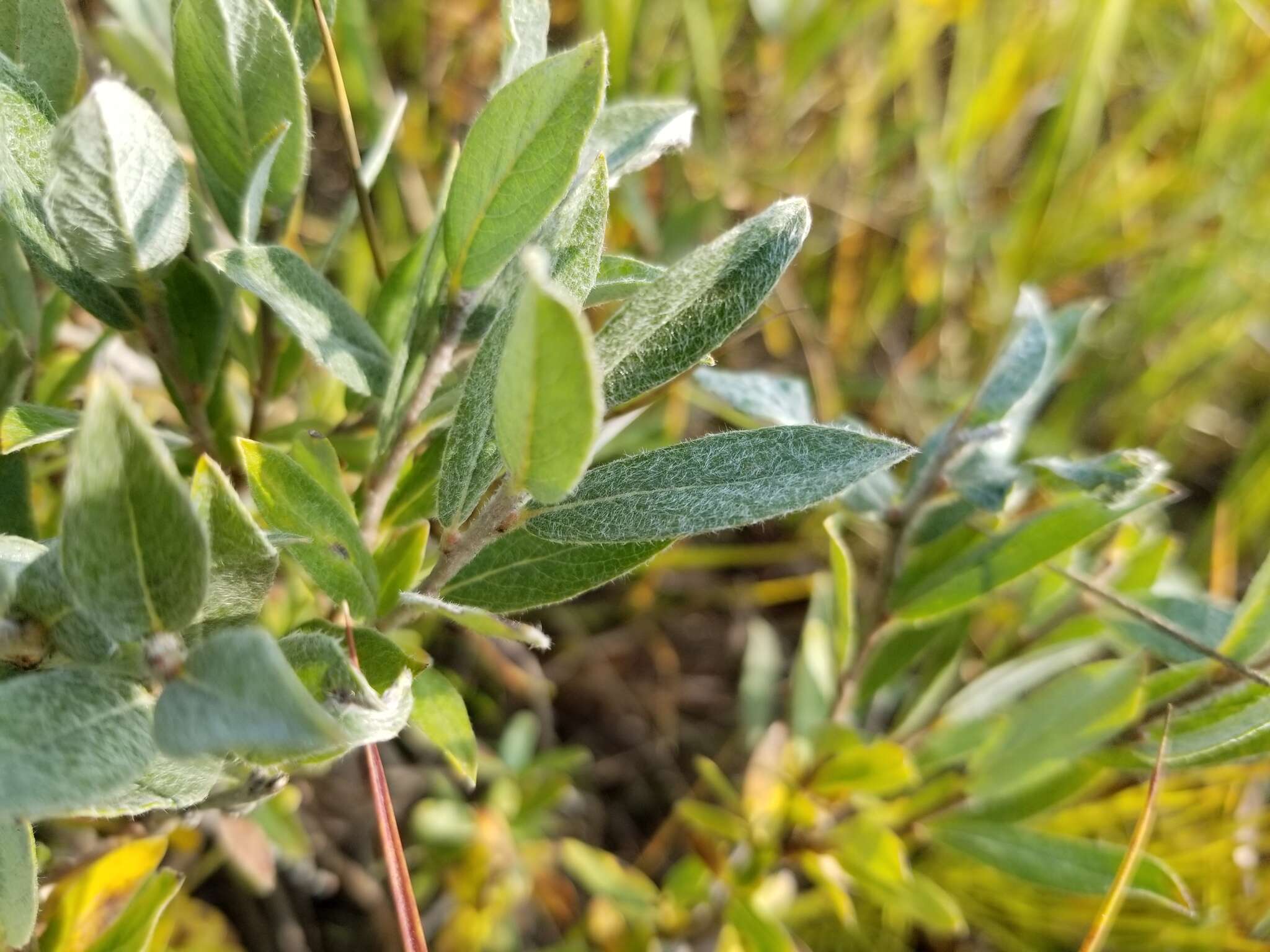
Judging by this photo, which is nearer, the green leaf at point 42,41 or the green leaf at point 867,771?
the green leaf at point 42,41

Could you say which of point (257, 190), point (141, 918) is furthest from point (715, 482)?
point (141, 918)

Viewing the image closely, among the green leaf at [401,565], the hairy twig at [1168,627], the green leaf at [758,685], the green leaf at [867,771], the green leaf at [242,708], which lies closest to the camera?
the green leaf at [242,708]

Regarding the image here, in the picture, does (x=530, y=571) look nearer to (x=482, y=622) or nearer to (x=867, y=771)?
(x=482, y=622)

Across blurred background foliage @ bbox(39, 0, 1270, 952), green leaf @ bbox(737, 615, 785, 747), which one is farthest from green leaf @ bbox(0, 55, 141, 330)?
green leaf @ bbox(737, 615, 785, 747)

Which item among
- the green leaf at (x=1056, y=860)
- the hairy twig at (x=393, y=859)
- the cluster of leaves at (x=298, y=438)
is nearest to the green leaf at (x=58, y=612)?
the cluster of leaves at (x=298, y=438)

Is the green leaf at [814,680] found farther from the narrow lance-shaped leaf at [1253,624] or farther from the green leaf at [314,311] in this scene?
the green leaf at [314,311]

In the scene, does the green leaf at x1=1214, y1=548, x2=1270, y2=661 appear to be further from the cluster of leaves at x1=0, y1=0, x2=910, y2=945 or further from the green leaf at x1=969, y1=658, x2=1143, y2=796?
the cluster of leaves at x1=0, y1=0, x2=910, y2=945
